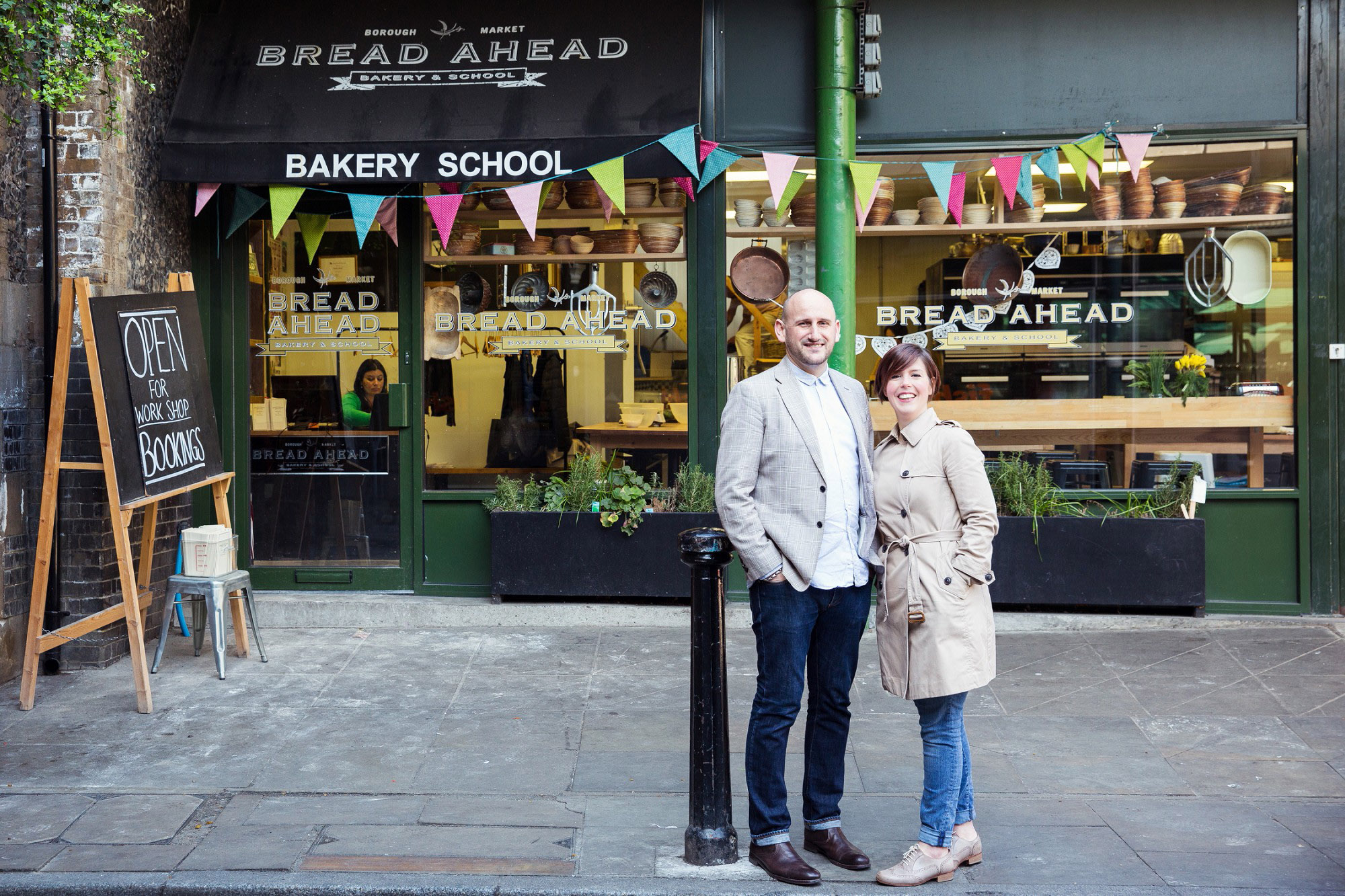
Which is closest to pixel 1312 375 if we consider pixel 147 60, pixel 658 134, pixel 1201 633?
pixel 1201 633

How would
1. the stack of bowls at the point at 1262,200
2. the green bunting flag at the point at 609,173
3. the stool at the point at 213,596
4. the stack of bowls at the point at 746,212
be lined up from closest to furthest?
1. the stool at the point at 213,596
2. the green bunting flag at the point at 609,173
3. the stack of bowls at the point at 1262,200
4. the stack of bowls at the point at 746,212

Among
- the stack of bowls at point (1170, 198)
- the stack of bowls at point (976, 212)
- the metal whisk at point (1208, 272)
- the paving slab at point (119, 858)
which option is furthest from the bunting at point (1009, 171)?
the paving slab at point (119, 858)

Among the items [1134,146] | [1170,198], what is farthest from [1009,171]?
[1170,198]

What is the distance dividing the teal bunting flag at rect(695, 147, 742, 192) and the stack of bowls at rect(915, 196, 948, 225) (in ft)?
2.10

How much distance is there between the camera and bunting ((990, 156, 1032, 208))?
707cm

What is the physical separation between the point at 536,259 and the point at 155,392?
8.63 ft

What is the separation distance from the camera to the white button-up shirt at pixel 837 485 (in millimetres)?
3723

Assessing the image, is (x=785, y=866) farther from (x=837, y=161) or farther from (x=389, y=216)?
(x=389, y=216)

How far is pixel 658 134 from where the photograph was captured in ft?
22.3

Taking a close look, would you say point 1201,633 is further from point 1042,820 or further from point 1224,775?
point 1042,820

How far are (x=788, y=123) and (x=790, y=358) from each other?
3900 millimetres

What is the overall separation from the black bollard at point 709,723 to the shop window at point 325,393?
4234 mm

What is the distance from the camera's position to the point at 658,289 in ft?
24.8

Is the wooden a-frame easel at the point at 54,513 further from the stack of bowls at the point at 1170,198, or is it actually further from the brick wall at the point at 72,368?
the stack of bowls at the point at 1170,198
